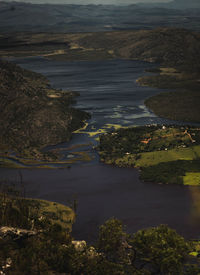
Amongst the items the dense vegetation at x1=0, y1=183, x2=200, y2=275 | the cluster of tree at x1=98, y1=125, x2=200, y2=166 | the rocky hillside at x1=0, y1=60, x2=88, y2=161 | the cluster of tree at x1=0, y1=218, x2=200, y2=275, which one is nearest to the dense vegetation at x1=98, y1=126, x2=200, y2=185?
the cluster of tree at x1=98, y1=125, x2=200, y2=166

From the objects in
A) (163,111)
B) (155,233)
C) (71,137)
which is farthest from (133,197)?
(163,111)

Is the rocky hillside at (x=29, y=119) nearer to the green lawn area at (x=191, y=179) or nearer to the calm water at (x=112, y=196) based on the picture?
the calm water at (x=112, y=196)

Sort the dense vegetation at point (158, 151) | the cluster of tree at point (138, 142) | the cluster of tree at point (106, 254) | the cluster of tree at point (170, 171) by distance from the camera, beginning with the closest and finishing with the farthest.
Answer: the cluster of tree at point (106, 254) < the cluster of tree at point (170, 171) < the dense vegetation at point (158, 151) < the cluster of tree at point (138, 142)

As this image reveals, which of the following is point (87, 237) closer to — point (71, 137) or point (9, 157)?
point (9, 157)

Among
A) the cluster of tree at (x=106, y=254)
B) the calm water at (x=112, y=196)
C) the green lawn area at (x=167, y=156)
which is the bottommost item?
the calm water at (x=112, y=196)

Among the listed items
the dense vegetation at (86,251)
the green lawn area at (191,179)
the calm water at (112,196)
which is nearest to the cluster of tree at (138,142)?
the calm water at (112,196)

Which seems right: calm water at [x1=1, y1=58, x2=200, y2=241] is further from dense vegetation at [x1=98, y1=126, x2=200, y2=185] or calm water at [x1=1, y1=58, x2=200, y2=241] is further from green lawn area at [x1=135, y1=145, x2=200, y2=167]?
green lawn area at [x1=135, y1=145, x2=200, y2=167]

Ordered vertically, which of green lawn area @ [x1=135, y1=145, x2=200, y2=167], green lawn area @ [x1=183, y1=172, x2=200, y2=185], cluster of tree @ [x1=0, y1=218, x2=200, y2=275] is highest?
cluster of tree @ [x1=0, y1=218, x2=200, y2=275]
